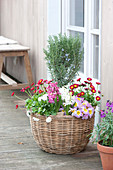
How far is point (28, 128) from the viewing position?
3.88 metres

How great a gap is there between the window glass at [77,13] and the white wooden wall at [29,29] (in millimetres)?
662

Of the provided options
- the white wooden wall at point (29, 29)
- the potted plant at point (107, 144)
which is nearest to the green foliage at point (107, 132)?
the potted plant at point (107, 144)

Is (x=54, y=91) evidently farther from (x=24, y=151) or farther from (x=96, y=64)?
(x=96, y=64)

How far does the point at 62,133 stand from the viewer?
290 centimetres

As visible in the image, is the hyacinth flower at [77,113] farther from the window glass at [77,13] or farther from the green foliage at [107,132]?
the window glass at [77,13]

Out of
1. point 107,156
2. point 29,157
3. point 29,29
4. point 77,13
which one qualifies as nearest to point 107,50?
point 107,156

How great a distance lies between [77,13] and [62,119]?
1.90 m

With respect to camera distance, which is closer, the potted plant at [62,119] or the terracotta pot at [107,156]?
the terracotta pot at [107,156]

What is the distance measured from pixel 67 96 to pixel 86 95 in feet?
0.64

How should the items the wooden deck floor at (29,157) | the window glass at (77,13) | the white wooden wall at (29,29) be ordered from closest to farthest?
the wooden deck floor at (29,157)
the window glass at (77,13)
the white wooden wall at (29,29)

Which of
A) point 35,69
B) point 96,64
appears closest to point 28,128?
point 96,64

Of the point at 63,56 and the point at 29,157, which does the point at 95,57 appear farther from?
the point at 29,157

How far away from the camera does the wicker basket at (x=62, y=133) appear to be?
2879 mm

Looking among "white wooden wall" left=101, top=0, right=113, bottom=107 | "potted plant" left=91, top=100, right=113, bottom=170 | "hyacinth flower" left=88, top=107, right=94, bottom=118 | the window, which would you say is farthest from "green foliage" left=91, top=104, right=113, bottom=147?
the window
